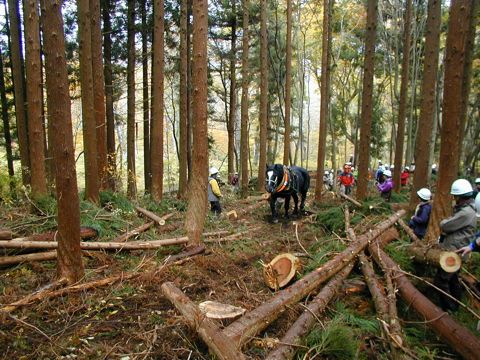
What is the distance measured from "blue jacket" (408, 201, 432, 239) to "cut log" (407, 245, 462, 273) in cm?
103

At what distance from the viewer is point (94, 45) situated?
1069 centimetres

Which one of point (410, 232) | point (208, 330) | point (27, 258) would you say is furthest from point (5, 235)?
point (410, 232)

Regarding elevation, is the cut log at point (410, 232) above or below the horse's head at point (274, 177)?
below

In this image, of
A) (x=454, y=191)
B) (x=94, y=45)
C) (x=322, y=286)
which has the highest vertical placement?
(x=94, y=45)

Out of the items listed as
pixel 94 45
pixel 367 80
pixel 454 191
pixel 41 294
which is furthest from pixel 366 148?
pixel 41 294

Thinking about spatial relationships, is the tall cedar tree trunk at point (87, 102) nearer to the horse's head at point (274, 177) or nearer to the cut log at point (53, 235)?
the cut log at point (53, 235)

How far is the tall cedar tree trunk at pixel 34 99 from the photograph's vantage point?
8906mm

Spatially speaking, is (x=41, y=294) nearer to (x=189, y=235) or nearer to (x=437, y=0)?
(x=189, y=235)

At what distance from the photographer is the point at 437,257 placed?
17.5ft

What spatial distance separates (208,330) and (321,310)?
1.89m

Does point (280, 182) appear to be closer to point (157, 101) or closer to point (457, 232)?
point (157, 101)

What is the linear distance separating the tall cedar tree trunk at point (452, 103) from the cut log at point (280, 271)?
2.90m

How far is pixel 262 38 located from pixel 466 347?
1481cm

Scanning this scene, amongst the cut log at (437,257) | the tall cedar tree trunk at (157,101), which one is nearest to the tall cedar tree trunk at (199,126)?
the cut log at (437,257)
